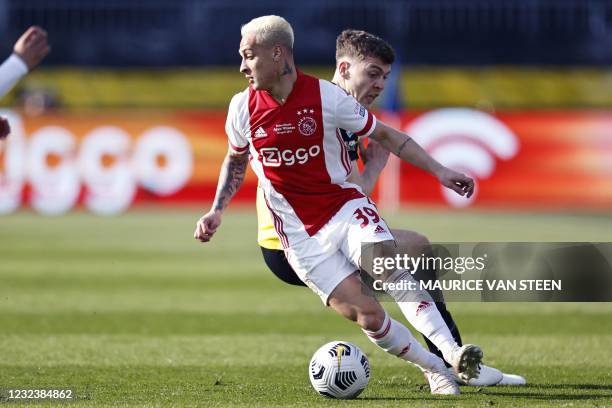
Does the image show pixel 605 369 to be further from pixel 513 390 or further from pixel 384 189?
pixel 384 189

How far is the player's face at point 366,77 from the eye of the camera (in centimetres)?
650

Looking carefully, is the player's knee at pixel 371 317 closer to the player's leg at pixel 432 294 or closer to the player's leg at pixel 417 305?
the player's leg at pixel 417 305

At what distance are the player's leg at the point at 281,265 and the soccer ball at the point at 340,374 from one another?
2.07ft

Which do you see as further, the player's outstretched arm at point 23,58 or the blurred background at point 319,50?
the blurred background at point 319,50

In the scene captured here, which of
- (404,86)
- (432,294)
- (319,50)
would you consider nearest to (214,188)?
(319,50)

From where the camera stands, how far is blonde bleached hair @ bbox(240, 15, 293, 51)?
5.81 metres

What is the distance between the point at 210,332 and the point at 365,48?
3643 mm

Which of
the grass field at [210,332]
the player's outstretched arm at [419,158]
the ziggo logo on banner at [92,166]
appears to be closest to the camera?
the player's outstretched arm at [419,158]

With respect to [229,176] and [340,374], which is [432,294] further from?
[229,176]

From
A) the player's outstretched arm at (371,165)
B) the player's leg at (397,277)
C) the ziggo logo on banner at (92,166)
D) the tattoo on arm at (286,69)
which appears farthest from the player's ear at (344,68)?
the ziggo logo on banner at (92,166)

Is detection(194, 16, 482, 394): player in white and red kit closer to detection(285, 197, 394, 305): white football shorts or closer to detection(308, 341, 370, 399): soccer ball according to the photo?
detection(285, 197, 394, 305): white football shorts

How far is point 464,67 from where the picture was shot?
94.4ft

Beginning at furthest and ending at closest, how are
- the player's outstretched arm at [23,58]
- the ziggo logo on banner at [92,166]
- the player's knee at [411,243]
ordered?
the ziggo logo on banner at [92,166]
the player's knee at [411,243]
the player's outstretched arm at [23,58]
